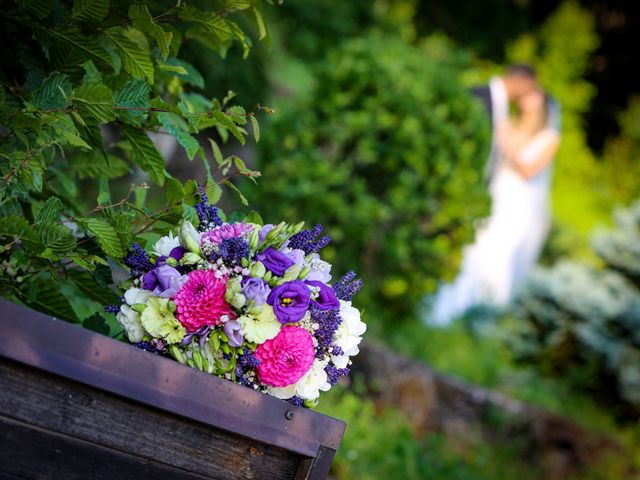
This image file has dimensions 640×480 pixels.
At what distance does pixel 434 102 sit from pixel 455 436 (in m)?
2.22

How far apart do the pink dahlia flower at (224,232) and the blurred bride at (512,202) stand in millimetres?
6209

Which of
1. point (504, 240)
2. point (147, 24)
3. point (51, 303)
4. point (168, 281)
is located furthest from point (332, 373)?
→ point (504, 240)

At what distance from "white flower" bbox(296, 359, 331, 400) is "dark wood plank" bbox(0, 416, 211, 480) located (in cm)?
33

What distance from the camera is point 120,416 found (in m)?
1.40

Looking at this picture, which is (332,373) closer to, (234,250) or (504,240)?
(234,250)

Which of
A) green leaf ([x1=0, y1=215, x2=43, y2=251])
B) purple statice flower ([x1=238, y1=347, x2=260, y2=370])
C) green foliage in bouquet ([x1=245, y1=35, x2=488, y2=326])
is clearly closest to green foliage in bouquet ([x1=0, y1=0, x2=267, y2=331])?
green leaf ([x1=0, y1=215, x2=43, y2=251])

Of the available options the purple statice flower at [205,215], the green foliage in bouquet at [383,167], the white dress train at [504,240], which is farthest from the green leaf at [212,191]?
the white dress train at [504,240]

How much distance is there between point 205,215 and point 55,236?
0.31 m

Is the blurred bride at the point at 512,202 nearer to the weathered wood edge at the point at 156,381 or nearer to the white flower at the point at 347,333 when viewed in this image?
the white flower at the point at 347,333

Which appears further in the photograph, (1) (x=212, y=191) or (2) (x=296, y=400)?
(1) (x=212, y=191)

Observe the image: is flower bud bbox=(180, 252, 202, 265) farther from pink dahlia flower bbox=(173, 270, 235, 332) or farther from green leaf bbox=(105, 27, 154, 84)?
green leaf bbox=(105, 27, 154, 84)

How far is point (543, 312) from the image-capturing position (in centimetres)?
762

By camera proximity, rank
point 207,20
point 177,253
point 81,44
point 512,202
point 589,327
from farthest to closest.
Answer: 1. point 512,202
2. point 589,327
3. point 207,20
4. point 81,44
5. point 177,253

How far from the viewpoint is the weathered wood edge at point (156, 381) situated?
4.23 ft
